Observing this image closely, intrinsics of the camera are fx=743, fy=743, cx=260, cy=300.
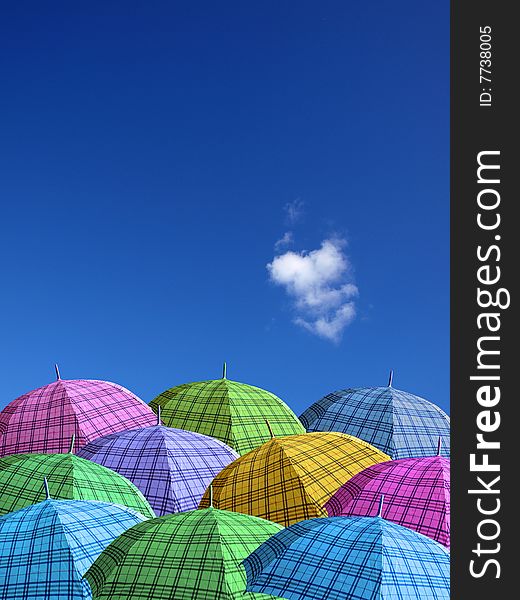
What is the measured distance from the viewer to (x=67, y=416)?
9453mm

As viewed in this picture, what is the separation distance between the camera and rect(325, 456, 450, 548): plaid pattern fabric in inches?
231

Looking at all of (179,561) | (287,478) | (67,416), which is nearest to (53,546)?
(179,561)

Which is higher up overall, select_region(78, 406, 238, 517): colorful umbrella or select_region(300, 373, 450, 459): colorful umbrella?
select_region(300, 373, 450, 459): colorful umbrella

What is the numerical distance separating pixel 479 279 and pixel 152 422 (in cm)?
603

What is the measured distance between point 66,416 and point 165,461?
2.48 meters

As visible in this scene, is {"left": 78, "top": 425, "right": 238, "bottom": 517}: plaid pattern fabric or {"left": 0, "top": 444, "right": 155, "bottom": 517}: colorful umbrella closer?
{"left": 0, "top": 444, "right": 155, "bottom": 517}: colorful umbrella

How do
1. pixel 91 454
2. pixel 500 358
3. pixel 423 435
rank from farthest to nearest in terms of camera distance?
pixel 423 435 → pixel 91 454 → pixel 500 358

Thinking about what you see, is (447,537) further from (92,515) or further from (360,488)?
(92,515)

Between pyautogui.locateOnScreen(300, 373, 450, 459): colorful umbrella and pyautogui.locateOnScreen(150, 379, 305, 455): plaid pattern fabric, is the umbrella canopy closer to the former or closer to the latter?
pyautogui.locateOnScreen(150, 379, 305, 455): plaid pattern fabric

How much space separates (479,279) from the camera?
480 centimetres

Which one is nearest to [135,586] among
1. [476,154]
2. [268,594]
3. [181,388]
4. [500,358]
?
[268,594]

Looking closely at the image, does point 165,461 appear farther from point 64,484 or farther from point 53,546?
point 53,546

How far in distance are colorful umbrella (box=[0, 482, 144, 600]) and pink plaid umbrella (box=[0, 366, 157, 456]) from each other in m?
3.79

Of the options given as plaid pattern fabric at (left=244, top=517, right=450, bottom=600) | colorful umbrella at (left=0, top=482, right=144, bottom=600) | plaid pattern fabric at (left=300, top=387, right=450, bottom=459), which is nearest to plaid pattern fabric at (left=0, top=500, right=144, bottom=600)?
colorful umbrella at (left=0, top=482, right=144, bottom=600)
